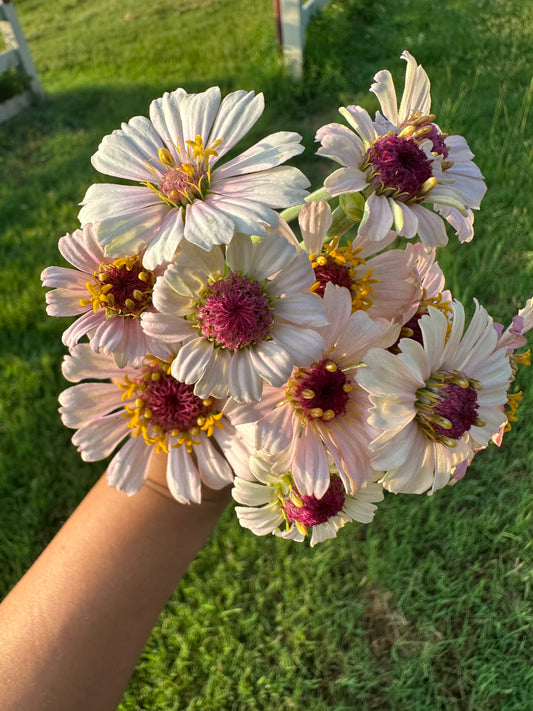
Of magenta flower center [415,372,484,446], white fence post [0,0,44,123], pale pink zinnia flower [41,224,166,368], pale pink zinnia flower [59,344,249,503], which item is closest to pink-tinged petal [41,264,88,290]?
pale pink zinnia flower [41,224,166,368]

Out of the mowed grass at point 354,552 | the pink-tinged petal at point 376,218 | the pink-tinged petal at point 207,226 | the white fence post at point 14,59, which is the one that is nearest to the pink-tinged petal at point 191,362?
the pink-tinged petal at point 207,226

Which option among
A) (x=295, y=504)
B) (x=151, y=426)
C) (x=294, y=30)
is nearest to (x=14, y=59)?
(x=294, y=30)

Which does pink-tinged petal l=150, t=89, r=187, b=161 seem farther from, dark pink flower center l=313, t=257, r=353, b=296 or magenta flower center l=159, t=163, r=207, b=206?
dark pink flower center l=313, t=257, r=353, b=296

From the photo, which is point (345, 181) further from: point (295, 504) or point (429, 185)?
point (295, 504)

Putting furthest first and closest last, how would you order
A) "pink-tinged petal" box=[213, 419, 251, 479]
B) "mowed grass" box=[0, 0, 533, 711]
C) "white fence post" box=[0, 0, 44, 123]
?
1. "white fence post" box=[0, 0, 44, 123]
2. "mowed grass" box=[0, 0, 533, 711]
3. "pink-tinged petal" box=[213, 419, 251, 479]

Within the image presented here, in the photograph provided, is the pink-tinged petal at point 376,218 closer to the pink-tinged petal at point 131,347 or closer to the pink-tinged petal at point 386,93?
the pink-tinged petal at point 386,93

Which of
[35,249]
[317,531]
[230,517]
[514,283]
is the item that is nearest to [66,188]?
[35,249]
